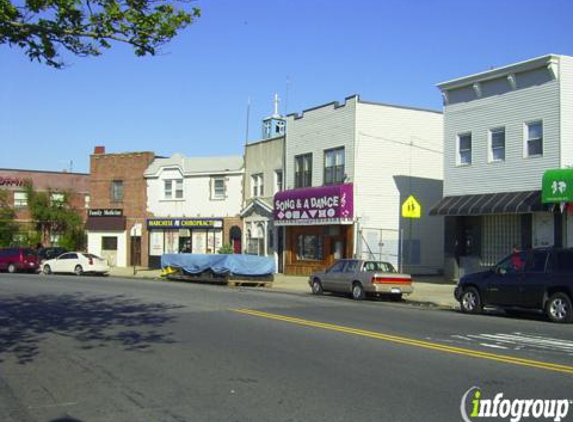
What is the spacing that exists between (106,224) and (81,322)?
32.7 m

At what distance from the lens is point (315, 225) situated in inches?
1379

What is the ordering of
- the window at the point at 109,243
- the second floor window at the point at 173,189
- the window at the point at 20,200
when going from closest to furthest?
the second floor window at the point at 173,189
the window at the point at 109,243
the window at the point at 20,200

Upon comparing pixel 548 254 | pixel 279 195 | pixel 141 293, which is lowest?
pixel 141 293

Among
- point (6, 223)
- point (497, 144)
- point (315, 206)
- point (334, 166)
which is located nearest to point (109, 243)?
point (6, 223)

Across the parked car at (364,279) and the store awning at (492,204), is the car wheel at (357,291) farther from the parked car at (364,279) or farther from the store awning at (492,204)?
the store awning at (492,204)

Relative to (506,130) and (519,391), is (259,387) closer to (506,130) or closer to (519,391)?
(519,391)

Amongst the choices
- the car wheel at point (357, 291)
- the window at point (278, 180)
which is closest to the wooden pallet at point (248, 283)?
the car wheel at point (357, 291)

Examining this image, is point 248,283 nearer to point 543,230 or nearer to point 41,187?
point 543,230

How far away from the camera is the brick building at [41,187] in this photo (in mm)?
56469

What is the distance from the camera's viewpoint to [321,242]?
35.0 meters

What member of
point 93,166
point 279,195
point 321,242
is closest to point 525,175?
point 321,242

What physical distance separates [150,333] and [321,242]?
72.9ft

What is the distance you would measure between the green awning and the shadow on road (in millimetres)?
12535

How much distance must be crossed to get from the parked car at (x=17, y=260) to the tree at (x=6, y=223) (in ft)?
46.8
